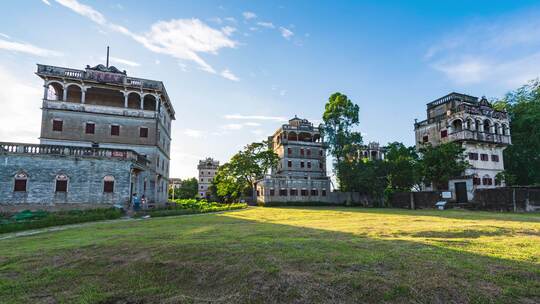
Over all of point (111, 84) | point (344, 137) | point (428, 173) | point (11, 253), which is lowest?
point (11, 253)

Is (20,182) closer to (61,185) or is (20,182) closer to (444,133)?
(61,185)

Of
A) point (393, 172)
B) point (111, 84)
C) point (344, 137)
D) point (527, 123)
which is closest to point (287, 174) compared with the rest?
point (344, 137)

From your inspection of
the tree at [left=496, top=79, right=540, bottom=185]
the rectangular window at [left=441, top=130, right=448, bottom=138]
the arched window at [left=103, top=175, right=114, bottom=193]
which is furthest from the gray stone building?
the tree at [left=496, top=79, right=540, bottom=185]

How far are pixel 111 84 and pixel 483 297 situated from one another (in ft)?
104

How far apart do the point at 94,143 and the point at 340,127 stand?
30551 millimetres

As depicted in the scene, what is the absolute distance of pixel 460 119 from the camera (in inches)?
1323

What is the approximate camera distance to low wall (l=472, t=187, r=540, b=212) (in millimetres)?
22469

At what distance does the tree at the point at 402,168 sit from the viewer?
→ 32.6 m

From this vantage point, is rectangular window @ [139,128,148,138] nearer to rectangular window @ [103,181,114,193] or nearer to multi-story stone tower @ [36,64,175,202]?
multi-story stone tower @ [36,64,175,202]

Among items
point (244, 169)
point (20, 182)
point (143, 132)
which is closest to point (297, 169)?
point (244, 169)

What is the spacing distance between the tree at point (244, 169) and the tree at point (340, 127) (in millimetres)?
9217

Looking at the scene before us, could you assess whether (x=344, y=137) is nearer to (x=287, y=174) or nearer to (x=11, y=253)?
(x=287, y=174)

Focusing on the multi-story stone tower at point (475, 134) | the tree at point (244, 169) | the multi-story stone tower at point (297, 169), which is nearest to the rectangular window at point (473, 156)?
the multi-story stone tower at point (475, 134)

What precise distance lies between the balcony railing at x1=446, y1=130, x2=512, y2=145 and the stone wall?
112 ft
